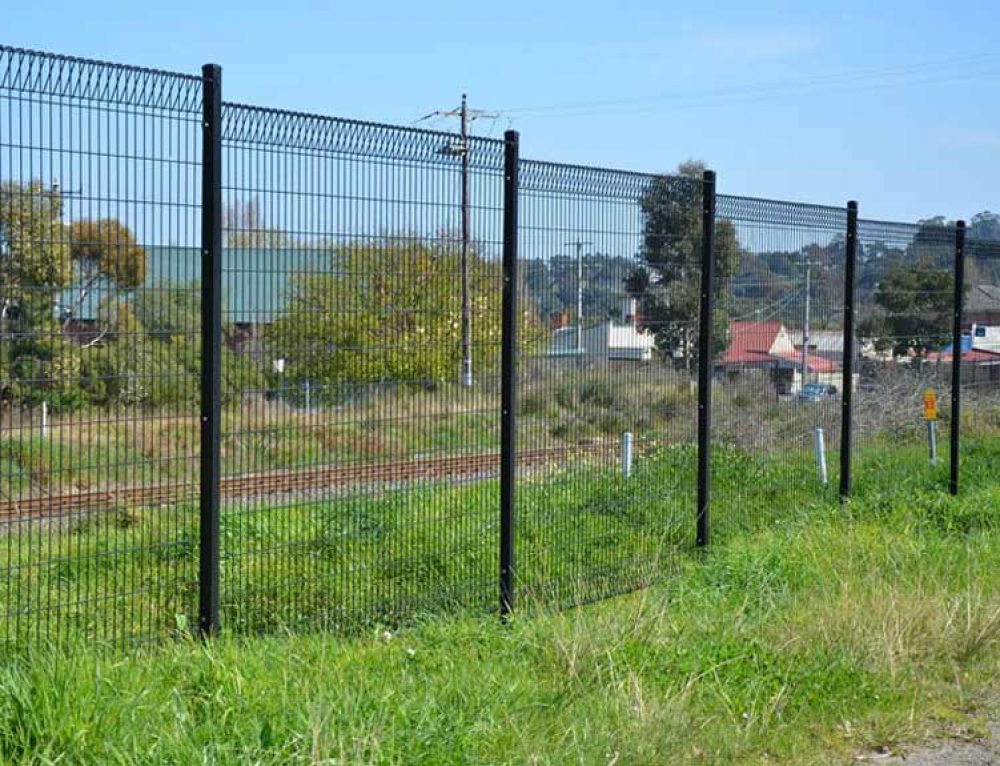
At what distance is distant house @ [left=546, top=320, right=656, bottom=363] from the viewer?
28.3 feet

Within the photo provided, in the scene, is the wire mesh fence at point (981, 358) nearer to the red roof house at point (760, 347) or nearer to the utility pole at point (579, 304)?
the red roof house at point (760, 347)

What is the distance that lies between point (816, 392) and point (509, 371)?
185 inches

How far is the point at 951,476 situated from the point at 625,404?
18.4 ft

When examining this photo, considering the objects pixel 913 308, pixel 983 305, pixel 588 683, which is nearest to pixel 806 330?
pixel 913 308

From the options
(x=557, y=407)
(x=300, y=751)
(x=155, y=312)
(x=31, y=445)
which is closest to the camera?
(x=300, y=751)

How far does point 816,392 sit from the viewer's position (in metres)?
11.8

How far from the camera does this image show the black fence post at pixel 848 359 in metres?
12.0

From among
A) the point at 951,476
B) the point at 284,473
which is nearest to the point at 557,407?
the point at 284,473

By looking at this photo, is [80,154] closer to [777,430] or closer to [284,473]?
[284,473]

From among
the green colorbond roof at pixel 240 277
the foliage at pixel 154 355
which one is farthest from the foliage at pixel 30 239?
the foliage at pixel 154 355

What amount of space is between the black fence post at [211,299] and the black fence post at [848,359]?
697 centimetres

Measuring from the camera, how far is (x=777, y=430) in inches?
439

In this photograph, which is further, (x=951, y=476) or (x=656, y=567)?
(x=951, y=476)

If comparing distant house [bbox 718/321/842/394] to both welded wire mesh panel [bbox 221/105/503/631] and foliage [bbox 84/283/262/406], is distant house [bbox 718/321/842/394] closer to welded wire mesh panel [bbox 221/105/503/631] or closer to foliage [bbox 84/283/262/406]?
welded wire mesh panel [bbox 221/105/503/631]
